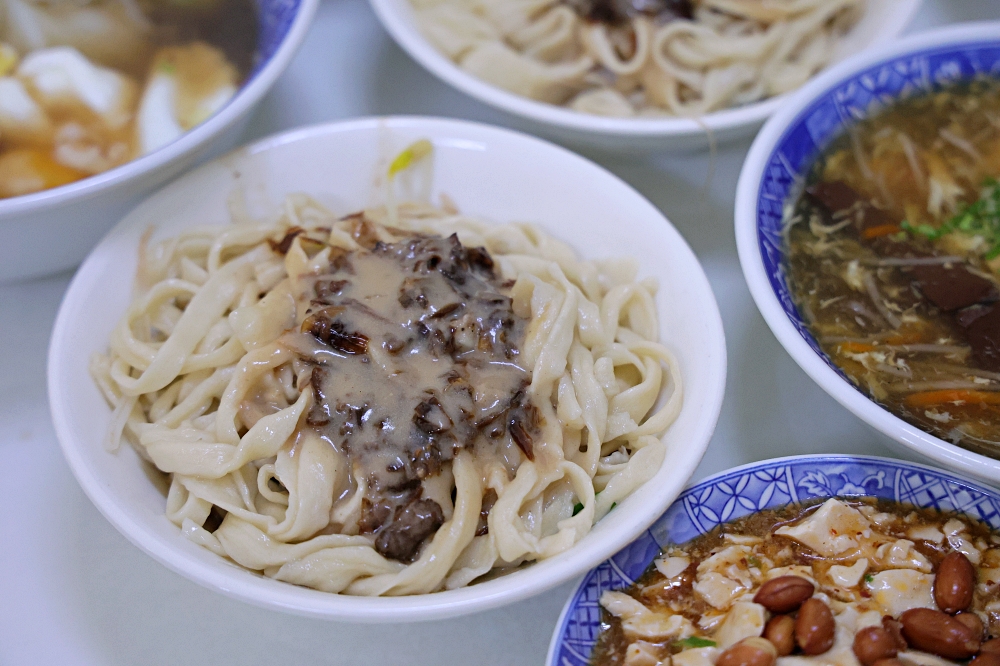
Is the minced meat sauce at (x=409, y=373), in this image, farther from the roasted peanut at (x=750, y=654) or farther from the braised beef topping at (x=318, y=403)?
the roasted peanut at (x=750, y=654)

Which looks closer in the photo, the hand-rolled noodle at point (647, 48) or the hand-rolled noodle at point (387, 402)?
the hand-rolled noodle at point (387, 402)

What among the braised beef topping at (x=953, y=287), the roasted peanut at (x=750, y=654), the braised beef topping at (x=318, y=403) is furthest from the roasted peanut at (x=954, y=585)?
the braised beef topping at (x=318, y=403)

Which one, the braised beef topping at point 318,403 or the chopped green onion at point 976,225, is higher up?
the chopped green onion at point 976,225

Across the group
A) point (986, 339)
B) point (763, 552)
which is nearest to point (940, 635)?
point (763, 552)

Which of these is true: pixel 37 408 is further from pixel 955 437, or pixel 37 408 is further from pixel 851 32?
pixel 851 32

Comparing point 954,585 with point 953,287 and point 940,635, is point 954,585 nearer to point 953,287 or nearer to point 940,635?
point 940,635
